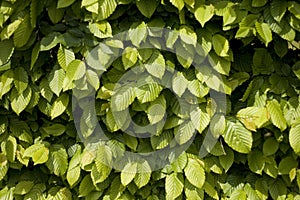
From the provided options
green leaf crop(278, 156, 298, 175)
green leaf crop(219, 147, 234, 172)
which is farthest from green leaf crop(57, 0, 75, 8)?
green leaf crop(278, 156, 298, 175)

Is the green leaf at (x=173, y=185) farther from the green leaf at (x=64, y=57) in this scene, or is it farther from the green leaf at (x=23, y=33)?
the green leaf at (x=23, y=33)

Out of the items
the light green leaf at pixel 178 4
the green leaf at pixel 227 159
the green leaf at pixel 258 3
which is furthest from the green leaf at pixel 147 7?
the green leaf at pixel 227 159

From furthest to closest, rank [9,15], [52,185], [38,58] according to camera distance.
→ [52,185], [38,58], [9,15]

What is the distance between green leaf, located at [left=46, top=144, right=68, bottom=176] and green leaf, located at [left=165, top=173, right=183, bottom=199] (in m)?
0.51

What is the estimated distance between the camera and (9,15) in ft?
6.23

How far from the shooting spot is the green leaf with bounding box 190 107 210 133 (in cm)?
198

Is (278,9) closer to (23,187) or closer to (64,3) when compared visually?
(64,3)

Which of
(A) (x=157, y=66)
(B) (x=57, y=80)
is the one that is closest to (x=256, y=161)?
(A) (x=157, y=66)

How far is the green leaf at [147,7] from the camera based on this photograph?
1885mm

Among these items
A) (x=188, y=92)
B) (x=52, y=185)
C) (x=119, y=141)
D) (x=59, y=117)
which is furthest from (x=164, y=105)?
(x=52, y=185)

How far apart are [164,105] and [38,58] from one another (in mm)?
635

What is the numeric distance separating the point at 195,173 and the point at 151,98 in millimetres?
422

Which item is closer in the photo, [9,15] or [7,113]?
[9,15]

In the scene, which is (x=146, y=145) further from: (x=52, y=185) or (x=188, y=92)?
(x=52, y=185)
